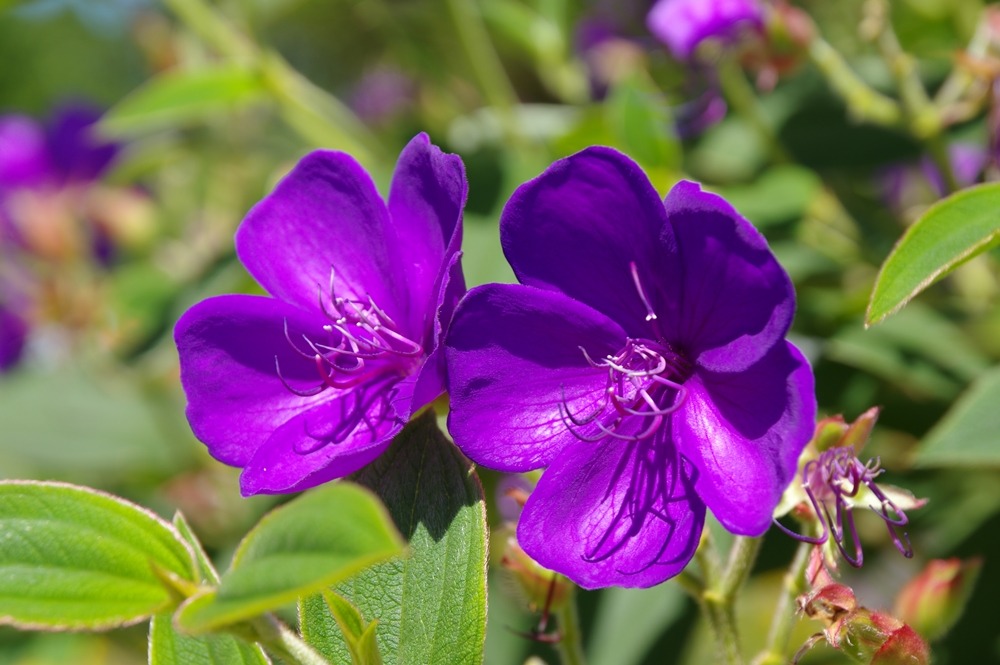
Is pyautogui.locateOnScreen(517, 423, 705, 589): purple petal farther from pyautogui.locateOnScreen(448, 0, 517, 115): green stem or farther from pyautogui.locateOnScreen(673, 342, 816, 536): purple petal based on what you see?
pyautogui.locateOnScreen(448, 0, 517, 115): green stem

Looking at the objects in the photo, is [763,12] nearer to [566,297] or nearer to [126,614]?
[566,297]

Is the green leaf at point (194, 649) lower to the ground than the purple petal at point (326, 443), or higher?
lower

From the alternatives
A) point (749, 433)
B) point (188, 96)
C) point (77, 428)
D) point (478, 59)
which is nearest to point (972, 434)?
point (749, 433)

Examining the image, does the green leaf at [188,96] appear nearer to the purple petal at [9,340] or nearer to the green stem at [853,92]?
the green stem at [853,92]

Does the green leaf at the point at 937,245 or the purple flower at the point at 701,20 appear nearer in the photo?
the green leaf at the point at 937,245

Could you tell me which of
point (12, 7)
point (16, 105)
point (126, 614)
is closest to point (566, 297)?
point (126, 614)

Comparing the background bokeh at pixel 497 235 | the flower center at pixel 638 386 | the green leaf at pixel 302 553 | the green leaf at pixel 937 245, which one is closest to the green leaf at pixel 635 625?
the background bokeh at pixel 497 235
